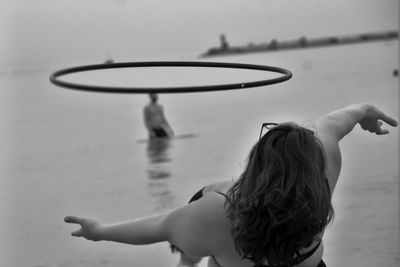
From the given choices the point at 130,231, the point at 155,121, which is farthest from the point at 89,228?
the point at 155,121

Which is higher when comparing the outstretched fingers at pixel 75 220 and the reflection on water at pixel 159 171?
the outstretched fingers at pixel 75 220

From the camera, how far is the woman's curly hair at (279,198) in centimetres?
252

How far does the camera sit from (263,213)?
8.34 feet

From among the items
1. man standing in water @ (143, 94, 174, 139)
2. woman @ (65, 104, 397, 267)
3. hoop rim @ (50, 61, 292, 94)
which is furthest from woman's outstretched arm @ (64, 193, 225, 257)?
man standing in water @ (143, 94, 174, 139)

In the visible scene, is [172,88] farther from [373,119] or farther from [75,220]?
[373,119]

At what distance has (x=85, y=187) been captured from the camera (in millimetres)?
9922

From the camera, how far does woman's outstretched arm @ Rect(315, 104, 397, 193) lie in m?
2.93

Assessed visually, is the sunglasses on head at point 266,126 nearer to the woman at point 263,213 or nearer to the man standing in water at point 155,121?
the woman at point 263,213

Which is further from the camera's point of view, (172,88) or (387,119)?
(387,119)

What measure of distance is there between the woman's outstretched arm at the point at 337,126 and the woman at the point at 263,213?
267 millimetres

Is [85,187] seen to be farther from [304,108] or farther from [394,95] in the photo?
[394,95]

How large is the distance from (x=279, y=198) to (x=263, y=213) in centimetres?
8

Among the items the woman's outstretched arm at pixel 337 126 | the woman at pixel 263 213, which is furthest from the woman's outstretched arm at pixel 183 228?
the woman's outstretched arm at pixel 337 126

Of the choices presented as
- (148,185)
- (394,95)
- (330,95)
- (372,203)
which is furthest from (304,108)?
(372,203)
